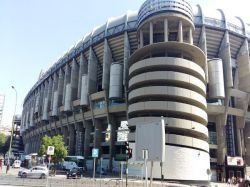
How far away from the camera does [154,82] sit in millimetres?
56406

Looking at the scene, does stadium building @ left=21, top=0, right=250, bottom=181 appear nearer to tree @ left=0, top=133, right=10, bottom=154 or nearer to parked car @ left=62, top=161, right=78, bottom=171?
parked car @ left=62, top=161, right=78, bottom=171

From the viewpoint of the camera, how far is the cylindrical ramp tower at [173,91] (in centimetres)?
5094

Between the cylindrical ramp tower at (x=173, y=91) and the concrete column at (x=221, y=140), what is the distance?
5897 mm

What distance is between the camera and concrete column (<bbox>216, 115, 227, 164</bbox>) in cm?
5984

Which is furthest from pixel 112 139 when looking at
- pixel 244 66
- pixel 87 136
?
pixel 244 66

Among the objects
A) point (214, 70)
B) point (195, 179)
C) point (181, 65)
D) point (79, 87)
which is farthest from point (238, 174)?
point (79, 87)

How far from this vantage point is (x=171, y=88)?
5403 cm

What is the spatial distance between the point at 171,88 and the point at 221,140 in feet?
58.0

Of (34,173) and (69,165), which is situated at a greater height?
(34,173)

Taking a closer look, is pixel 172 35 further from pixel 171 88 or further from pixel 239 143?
pixel 239 143

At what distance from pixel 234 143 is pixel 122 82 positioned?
30.0 m

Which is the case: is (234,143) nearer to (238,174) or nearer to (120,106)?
(238,174)

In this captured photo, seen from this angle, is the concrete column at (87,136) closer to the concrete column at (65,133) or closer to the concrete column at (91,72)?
the concrete column at (91,72)

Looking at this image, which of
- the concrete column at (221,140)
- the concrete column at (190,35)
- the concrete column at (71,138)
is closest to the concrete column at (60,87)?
the concrete column at (71,138)
